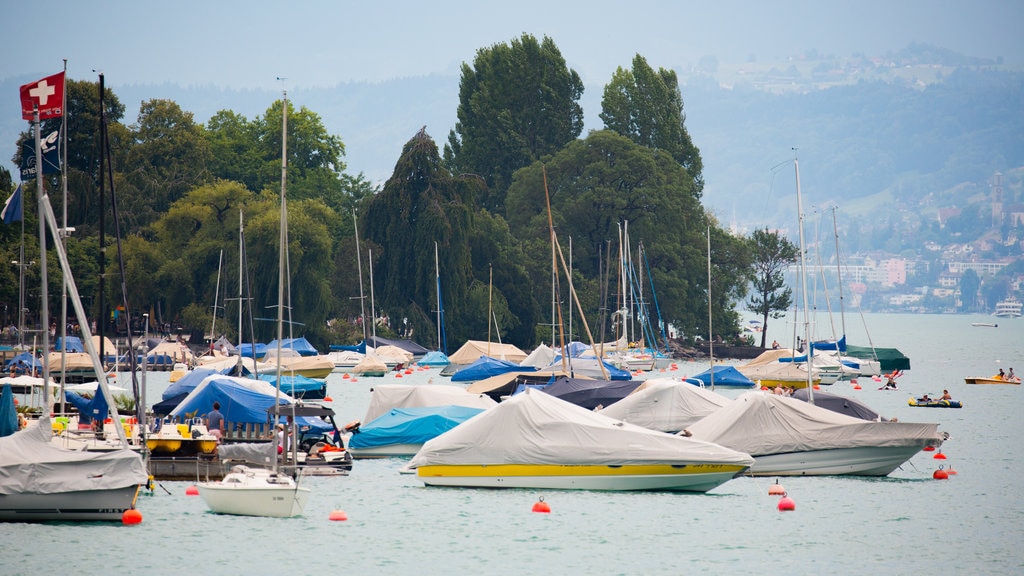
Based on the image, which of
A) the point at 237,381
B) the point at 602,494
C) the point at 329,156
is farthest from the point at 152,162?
the point at 602,494

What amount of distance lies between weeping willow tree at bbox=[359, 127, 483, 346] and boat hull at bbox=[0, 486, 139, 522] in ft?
241

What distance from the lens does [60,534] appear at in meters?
28.5

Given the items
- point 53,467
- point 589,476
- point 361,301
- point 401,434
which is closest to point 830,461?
point 589,476

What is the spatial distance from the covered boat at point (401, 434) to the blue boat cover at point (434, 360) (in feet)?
173

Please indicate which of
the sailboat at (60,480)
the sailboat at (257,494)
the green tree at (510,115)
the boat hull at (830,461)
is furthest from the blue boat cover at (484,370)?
the green tree at (510,115)

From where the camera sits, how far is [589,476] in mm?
34938

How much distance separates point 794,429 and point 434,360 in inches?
2368

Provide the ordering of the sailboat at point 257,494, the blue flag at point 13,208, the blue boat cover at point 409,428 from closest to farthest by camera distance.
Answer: the sailboat at point 257,494 < the blue flag at point 13,208 < the blue boat cover at point 409,428

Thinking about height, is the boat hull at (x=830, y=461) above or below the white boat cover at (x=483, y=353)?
below

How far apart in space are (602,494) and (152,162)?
87532 mm

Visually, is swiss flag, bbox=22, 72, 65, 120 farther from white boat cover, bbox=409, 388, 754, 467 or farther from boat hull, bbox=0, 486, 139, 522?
white boat cover, bbox=409, 388, 754, 467

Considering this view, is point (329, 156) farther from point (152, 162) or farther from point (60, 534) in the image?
point (60, 534)

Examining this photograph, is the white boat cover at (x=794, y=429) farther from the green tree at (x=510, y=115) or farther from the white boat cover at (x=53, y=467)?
the green tree at (x=510, y=115)

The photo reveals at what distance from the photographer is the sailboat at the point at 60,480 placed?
28656 mm
